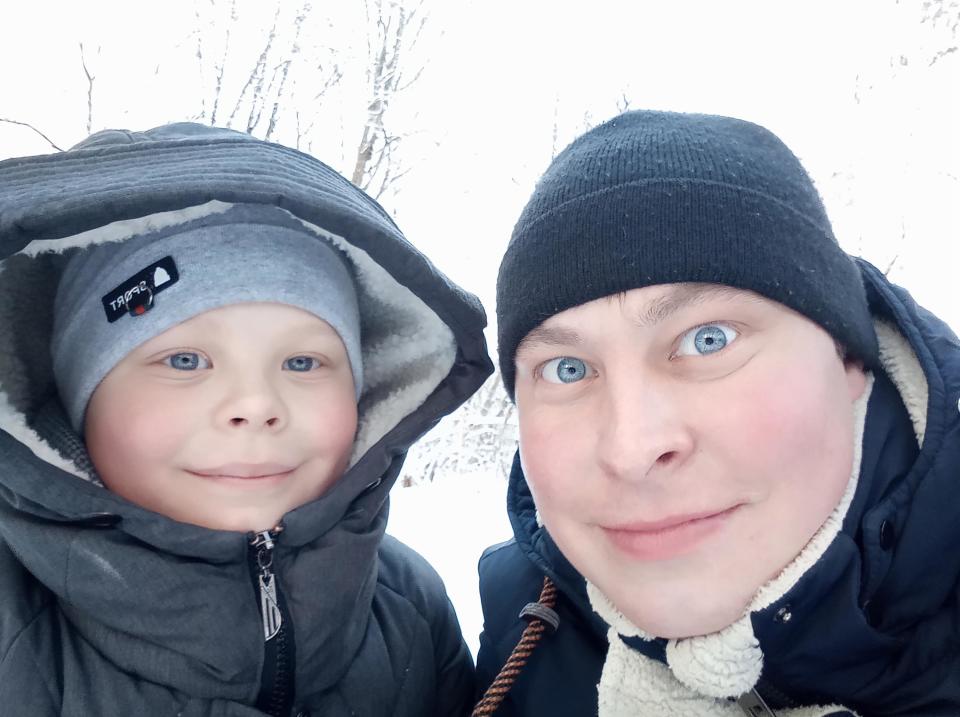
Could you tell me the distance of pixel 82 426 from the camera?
140 centimetres

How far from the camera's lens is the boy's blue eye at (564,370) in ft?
3.88

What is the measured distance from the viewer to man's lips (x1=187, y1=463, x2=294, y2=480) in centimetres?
130

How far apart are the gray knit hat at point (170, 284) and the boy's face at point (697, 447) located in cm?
61

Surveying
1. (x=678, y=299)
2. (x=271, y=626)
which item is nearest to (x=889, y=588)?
(x=678, y=299)

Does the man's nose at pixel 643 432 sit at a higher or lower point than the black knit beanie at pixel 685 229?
lower

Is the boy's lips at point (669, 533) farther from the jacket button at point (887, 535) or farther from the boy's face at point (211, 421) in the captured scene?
the boy's face at point (211, 421)

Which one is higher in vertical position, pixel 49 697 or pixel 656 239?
pixel 656 239

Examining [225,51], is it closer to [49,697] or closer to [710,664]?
[49,697]

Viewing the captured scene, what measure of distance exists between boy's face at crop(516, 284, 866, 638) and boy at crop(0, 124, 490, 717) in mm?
542

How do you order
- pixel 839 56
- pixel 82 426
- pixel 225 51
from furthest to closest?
pixel 839 56, pixel 225 51, pixel 82 426

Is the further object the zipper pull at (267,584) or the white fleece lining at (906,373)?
the zipper pull at (267,584)

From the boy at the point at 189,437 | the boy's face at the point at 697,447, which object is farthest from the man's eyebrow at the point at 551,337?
the boy at the point at 189,437

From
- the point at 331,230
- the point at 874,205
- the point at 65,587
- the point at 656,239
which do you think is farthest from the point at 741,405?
the point at 874,205

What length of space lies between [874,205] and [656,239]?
1043 centimetres
